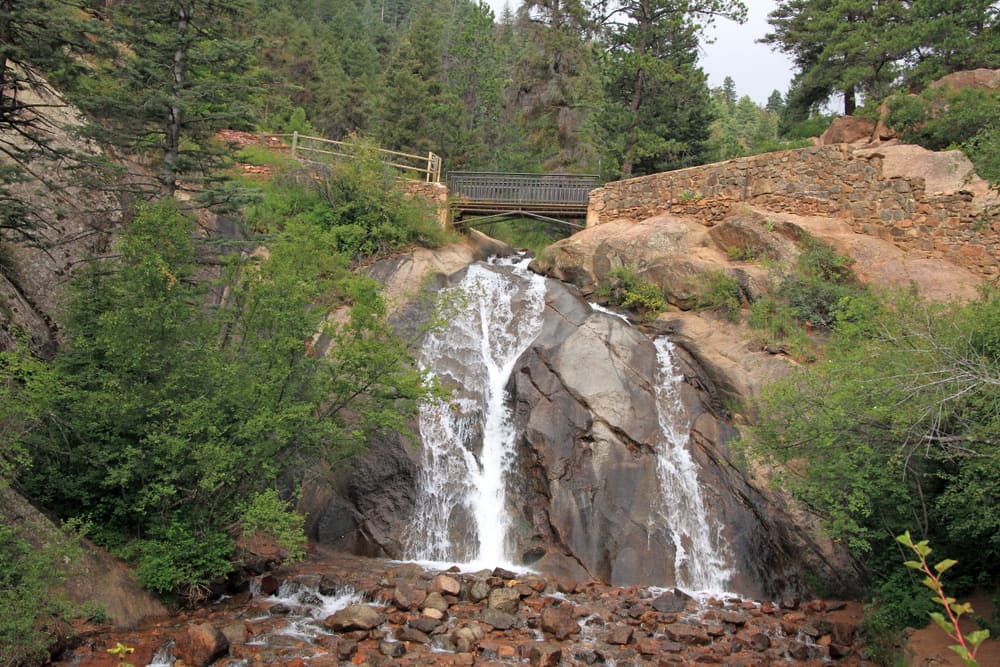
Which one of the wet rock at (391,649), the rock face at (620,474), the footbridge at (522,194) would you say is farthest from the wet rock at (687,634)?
the footbridge at (522,194)

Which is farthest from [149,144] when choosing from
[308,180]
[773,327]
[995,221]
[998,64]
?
[998,64]

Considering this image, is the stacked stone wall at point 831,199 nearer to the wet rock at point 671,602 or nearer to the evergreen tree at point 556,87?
the wet rock at point 671,602

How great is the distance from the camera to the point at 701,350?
16703 millimetres

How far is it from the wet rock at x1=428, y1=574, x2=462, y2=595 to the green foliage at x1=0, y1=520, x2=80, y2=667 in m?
5.06

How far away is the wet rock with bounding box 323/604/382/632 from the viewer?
32.6ft

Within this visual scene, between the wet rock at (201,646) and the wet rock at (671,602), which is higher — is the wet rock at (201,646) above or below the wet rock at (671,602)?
above

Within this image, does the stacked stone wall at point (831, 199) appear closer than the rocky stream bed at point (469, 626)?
No

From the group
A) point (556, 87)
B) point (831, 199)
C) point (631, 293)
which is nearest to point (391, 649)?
point (631, 293)

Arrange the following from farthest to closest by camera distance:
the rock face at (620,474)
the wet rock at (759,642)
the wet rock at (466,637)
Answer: the rock face at (620,474) → the wet rock at (759,642) → the wet rock at (466,637)

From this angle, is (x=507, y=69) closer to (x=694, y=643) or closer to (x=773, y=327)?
(x=773, y=327)

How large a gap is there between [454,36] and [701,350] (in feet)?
110

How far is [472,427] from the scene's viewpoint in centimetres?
1541

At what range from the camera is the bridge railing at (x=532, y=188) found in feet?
82.0

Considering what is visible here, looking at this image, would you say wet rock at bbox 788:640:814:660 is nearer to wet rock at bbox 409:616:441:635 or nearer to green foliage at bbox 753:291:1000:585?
green foliage at bbox 753:291:1000:585
